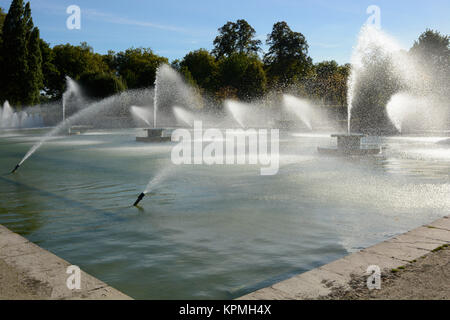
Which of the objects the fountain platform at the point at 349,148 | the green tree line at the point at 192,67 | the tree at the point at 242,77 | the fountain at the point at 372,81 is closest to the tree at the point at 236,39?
the green tree line at the point at 192,67

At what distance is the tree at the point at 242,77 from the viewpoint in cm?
5559

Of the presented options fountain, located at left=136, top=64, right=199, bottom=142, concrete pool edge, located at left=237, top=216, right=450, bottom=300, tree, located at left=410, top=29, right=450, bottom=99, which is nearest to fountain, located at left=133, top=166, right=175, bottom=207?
concrete pool edge, located at left=237, top=216, right=450, bottom=300

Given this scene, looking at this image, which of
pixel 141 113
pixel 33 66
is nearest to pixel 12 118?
pixel 33 66

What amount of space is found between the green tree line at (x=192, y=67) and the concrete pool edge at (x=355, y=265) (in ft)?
139

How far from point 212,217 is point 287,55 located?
2658 inches

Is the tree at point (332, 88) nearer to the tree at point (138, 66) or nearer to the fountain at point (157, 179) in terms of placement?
the tree at point (138, 66)

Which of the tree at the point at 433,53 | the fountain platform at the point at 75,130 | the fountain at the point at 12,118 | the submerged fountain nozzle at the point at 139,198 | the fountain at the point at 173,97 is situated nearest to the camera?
the submerged fountain nozzle at the point at 139,198

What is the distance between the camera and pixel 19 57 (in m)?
44.5

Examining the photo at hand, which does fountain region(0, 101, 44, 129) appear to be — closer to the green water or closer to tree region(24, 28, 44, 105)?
tree region(24, 28, 44, 105)

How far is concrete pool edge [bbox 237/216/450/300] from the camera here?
3619 mm

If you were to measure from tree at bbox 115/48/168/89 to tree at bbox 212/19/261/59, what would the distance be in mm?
11682

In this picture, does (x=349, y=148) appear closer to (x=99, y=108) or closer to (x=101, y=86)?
(x=101, y=86)

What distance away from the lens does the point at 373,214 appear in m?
6.76
